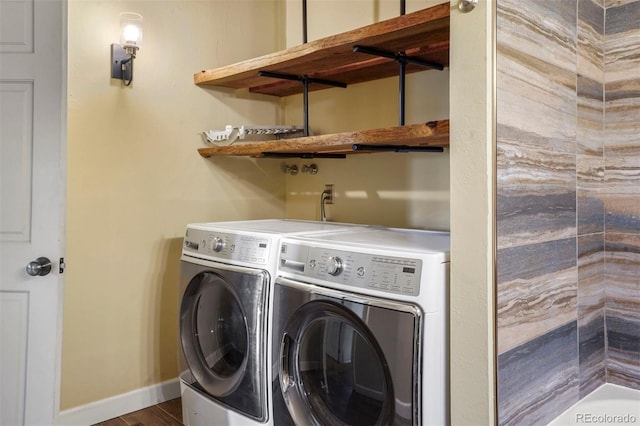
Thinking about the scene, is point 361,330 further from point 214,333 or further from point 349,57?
point 349,57

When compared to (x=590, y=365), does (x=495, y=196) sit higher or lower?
higher

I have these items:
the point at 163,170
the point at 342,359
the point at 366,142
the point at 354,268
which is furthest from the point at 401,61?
the point at 163,170

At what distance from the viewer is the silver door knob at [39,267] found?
5.84 feet

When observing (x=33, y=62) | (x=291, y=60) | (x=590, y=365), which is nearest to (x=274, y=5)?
(x=291, y=60)

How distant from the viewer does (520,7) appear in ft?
4.74

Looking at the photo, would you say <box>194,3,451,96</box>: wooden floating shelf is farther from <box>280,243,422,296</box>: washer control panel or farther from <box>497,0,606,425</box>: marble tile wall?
<box>280,243,422,296</box>: washer control panel

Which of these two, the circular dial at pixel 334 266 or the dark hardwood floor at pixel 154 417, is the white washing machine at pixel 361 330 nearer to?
the circular dial at pixel 334 266

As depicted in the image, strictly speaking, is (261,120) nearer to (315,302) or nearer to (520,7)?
(315,302)

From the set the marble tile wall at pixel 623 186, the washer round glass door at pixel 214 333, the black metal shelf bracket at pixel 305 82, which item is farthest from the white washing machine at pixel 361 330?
the black metal shelf bracket at pixel 305 82

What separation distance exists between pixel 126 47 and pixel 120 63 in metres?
0.09

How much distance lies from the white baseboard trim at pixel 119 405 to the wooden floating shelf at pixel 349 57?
1.72m

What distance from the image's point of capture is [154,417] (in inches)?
99.0

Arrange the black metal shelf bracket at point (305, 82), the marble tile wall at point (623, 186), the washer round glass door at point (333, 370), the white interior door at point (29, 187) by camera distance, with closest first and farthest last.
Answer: the washer round glass door at point (333, 370) < the white interior door at point (29, 187) < the marble tile wall at point (623, 186) < the black metal shelf bracket at point (305, 82)

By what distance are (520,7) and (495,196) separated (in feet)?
1.91
